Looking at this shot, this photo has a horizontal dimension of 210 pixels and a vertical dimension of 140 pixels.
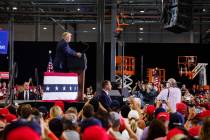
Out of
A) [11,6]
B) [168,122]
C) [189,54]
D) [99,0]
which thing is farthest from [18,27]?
[168,122]

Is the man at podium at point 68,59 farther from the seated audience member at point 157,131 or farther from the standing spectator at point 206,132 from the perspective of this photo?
the standing spectator at point 206,132

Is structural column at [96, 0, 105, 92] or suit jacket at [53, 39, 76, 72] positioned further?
structural column at [96, 0, 105, 92]

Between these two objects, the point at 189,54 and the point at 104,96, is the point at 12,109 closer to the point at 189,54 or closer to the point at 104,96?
the point at 104,96

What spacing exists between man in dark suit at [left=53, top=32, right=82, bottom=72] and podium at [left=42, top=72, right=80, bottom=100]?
35cm

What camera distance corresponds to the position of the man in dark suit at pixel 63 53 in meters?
10.4

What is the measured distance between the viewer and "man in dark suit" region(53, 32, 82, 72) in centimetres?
1042

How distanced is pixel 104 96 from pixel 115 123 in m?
3.91

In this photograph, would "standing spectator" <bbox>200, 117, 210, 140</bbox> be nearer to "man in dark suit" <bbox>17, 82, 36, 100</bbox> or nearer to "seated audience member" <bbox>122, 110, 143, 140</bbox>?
"seated audience member" <bbox>122, 110, 143, 140</bbox>

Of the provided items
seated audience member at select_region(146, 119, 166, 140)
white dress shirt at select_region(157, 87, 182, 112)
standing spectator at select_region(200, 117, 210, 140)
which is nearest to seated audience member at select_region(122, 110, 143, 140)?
seated audience member at select_region(146, 119, 166, 140)

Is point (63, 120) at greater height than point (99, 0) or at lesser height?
lesser

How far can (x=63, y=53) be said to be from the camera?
34.7 ft

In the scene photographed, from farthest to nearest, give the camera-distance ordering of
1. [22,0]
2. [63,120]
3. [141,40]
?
1. [141,40]
2. [22,0]
3. [63,120]

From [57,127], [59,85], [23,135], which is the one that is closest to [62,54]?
[59,85]

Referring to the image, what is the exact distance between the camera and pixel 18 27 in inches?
1446
